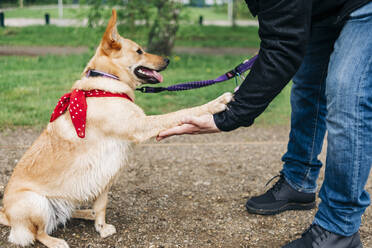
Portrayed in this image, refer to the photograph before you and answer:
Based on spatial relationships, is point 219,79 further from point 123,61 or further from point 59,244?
point 59,244

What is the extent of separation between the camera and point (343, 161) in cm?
221

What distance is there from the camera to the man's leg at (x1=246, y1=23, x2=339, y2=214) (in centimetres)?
270

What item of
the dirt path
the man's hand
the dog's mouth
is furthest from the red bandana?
the dirt path

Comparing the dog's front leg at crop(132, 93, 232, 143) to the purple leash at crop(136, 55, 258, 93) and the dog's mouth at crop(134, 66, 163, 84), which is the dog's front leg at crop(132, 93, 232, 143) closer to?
the purple leash at crop(136, 55, 258, 93)

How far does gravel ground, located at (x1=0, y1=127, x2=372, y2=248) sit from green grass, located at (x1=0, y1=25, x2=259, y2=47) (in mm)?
5306

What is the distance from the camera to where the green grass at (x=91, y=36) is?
9.88m

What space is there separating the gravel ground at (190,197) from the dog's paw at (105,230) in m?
0.04

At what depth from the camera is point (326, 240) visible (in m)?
2.36

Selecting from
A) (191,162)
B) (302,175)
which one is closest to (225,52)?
(191,162)

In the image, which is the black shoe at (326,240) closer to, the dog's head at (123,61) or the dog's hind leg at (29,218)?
the dog's hind leg at (29,218)

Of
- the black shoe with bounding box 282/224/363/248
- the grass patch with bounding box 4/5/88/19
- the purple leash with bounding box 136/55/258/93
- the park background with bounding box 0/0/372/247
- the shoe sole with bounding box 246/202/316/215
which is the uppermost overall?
the purple leash with bounding box 136/55/258/93

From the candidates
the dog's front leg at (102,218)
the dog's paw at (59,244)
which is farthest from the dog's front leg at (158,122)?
the dog's paw at (59,244)

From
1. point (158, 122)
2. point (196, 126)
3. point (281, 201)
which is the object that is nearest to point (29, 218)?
point (158, 122)

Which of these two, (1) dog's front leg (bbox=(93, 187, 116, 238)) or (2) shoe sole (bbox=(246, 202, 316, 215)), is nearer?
(1) dog's front leg (bbox=(93, 187, 116, 238))
